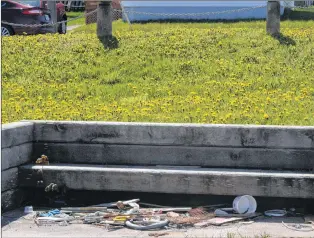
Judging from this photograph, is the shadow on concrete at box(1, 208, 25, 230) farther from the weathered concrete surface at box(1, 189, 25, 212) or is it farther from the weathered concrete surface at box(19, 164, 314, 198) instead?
the weathered concrete surface at box(19, 164, 314, 198)

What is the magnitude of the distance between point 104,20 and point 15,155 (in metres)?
6.44

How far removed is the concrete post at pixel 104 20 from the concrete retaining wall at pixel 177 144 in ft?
18.8

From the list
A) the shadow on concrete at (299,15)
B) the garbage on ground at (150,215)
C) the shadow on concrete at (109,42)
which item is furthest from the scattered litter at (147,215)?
the shadow on concrete at (299,15)

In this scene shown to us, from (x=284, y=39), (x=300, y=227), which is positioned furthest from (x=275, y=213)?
(x=284, y=39)

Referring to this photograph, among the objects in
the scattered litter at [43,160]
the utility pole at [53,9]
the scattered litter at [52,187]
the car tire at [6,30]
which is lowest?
the scattered litter at [52,187]

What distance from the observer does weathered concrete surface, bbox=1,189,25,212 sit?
7.37 meters

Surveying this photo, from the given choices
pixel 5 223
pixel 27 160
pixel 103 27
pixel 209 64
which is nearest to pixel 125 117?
pixel 27 160

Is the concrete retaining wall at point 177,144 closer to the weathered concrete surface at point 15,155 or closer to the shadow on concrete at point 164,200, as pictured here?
the weathered concrete surface at point 15,155

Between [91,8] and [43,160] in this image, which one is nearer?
[43,160]

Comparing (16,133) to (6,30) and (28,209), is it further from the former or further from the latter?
(6,30)

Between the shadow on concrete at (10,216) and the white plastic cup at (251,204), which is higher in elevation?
the white plastic cup at (251,204)

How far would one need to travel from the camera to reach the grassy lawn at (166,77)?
30.0 ft

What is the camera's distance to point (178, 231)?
6.60 metres

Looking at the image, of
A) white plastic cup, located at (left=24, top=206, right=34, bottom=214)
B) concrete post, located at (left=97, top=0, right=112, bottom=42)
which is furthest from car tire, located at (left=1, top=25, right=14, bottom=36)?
white plastic cup, located at (left=24, top=206, right=34, bottom=214)
